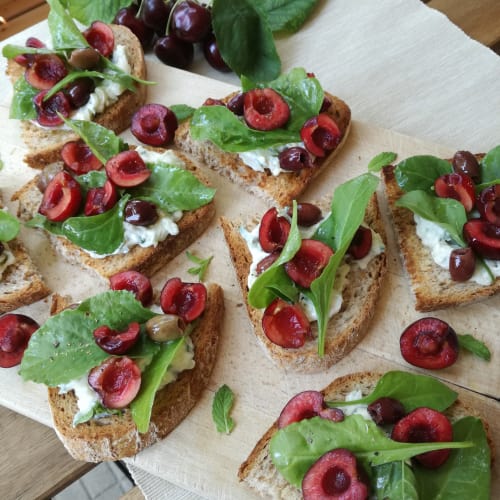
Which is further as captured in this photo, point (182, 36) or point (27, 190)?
point (182, 36)

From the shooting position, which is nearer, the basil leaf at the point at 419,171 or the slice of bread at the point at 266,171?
the basil leaf at the point at 419,171

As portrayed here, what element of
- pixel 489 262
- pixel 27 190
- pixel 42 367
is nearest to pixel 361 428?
pixel 489 262

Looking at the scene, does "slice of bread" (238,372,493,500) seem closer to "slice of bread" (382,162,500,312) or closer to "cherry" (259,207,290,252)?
"slice of bread" (382,162,500,312)

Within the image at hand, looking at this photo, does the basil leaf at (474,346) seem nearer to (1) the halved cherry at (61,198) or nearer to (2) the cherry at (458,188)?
(2) the cherry at (458,188)

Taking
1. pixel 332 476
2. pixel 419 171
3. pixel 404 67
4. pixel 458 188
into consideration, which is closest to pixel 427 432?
pixel 332 476

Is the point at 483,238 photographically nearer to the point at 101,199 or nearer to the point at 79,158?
the point at 101,199

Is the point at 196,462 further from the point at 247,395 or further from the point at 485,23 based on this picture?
the point at 485,23

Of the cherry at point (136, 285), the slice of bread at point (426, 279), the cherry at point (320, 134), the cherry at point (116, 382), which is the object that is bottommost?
the slice of bread at point (426, 279)

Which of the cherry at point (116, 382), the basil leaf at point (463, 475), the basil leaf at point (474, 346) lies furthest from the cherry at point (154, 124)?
the basil leaf at point (463, 475)
